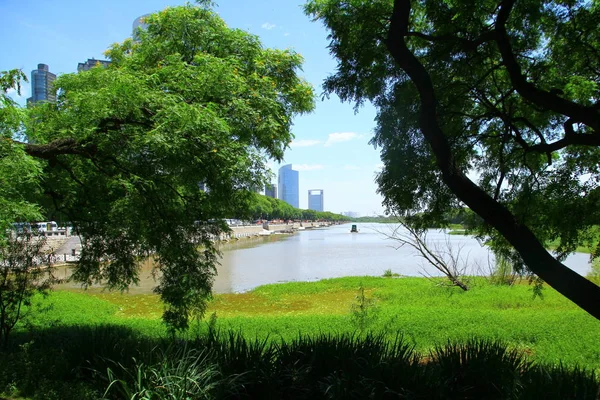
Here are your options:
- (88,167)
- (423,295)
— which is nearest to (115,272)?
(88,167)

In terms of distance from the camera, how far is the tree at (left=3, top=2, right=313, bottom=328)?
545 cm

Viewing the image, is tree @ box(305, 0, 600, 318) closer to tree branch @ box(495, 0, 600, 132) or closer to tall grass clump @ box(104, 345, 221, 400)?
tree branch @ box(495, 0, 600, 132)

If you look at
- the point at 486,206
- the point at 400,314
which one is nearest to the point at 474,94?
the point at 486,206

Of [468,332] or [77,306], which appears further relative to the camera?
[77,306]

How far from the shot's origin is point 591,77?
654 centimetres

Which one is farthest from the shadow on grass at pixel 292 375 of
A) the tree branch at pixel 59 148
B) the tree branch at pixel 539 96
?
the tree branch at pixel 539 96

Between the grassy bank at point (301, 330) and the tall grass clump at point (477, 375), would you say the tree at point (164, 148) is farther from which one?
the tall grass clump at point (477, 375)

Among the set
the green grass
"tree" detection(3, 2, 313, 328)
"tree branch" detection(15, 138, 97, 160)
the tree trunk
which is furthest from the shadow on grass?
the green grass

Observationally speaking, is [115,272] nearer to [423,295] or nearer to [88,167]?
[88,167]

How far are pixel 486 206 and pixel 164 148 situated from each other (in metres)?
3.72

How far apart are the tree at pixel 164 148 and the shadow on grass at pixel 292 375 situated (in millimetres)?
1736

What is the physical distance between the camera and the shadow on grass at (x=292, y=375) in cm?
383

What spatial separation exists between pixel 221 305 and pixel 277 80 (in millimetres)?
9806

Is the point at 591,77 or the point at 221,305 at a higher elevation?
the point at 591,77
